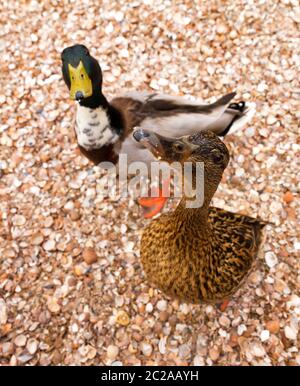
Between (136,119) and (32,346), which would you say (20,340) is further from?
(136,119)

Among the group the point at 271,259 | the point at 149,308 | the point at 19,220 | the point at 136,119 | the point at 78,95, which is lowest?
the point at 149,308

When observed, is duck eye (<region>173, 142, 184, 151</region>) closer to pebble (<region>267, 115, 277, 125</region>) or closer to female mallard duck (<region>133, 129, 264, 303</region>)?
female mallard duck (<region>133, 129, 264, 303</region>)

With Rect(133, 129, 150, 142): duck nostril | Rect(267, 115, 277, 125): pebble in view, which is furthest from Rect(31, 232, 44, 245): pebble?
Rect(267, 115, 277, 125): pebble

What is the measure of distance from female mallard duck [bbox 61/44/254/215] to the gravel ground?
14.0 inches

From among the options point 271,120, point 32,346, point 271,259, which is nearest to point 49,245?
point 32,346

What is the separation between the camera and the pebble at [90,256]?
2268mm

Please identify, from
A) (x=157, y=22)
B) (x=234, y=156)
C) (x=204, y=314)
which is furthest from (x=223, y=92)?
(x=204, y=314)

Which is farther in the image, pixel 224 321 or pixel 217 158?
pixel 224 321

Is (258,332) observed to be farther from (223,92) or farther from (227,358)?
(223,92)

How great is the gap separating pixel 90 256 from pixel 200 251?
0.78 m

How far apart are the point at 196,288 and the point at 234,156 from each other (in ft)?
3.38

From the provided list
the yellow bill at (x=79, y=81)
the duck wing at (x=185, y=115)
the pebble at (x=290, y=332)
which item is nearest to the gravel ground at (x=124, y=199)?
the pebble at (x=290, y=332)

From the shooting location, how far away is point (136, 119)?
2.17 m

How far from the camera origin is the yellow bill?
1.83 metres
